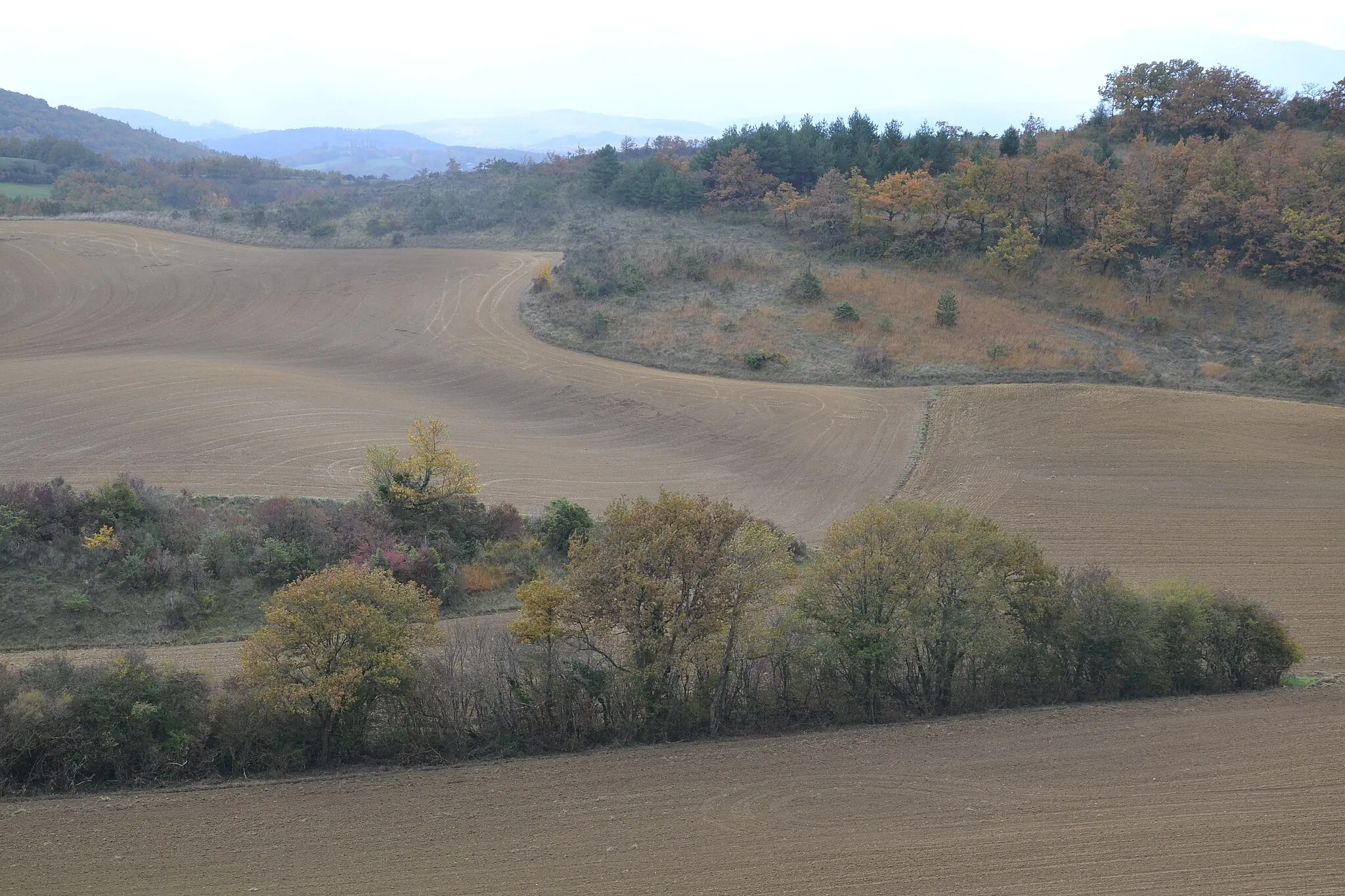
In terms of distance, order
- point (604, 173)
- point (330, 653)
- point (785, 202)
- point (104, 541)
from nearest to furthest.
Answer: point (330, 653), point (104, 541), point (785, 202), point (604, 173)

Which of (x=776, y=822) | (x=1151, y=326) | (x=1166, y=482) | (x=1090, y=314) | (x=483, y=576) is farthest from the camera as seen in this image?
(x=1090, y=314)

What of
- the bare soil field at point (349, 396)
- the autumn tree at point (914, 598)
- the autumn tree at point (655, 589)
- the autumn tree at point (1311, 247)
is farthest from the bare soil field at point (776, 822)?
the autumn tree at point (1311, 247)

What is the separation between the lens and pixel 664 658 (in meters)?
17.4

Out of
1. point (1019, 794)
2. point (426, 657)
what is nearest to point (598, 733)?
point (426, 657)

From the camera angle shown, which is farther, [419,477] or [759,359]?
[759,359]

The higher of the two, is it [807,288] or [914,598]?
[807,288]

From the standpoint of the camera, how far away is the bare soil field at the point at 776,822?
553 inches

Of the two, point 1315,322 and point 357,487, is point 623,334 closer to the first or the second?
point 357,487

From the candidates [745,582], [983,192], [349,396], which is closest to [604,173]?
[983,192]

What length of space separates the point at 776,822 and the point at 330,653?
8.29m

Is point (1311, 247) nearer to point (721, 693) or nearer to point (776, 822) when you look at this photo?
point (721, 693)

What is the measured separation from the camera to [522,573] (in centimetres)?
2569

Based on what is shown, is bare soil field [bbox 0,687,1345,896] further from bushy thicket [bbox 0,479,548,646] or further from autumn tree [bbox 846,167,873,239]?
autumn tree [bbox 846,167,873,239]

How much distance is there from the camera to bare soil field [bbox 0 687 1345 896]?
14.0 m
